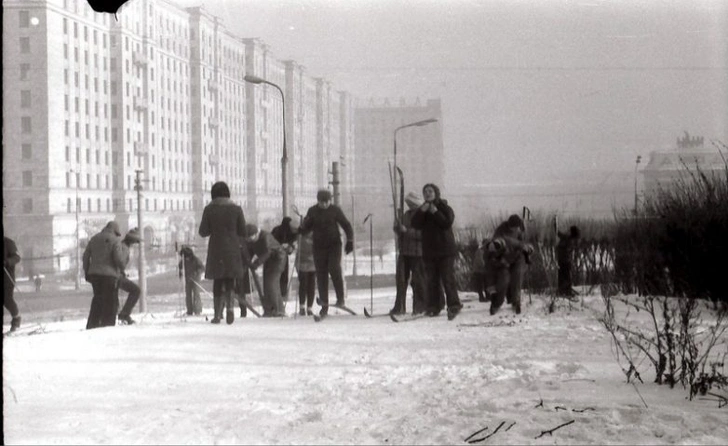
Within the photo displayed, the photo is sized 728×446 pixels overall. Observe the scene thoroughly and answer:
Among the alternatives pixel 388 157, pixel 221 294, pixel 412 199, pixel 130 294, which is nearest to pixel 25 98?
pixel 130 294

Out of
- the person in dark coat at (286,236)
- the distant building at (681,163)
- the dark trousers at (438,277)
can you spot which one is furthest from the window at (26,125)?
the distant building at (681,163)

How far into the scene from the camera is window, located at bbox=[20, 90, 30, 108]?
239cm

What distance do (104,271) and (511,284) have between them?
59.2 inches

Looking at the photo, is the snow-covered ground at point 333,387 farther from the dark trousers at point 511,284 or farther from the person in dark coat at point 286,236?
the person in dark coat at point 286,236

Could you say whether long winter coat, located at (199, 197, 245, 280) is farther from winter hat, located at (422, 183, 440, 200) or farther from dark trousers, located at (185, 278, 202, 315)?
winter hat, located at (422, 183, 440, 200)

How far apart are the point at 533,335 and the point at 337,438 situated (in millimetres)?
1056

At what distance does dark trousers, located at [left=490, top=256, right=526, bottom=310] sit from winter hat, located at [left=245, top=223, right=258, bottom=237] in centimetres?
91

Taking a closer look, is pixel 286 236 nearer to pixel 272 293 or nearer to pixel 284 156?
pixel 284 156

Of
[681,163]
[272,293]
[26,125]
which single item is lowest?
[272,293]

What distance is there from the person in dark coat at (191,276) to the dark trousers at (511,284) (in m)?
1.12

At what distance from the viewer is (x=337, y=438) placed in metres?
2.07

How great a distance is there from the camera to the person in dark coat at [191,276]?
2543 millimetres

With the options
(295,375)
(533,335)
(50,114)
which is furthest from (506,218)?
(50,114)

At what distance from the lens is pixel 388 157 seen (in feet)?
A: 8.21
